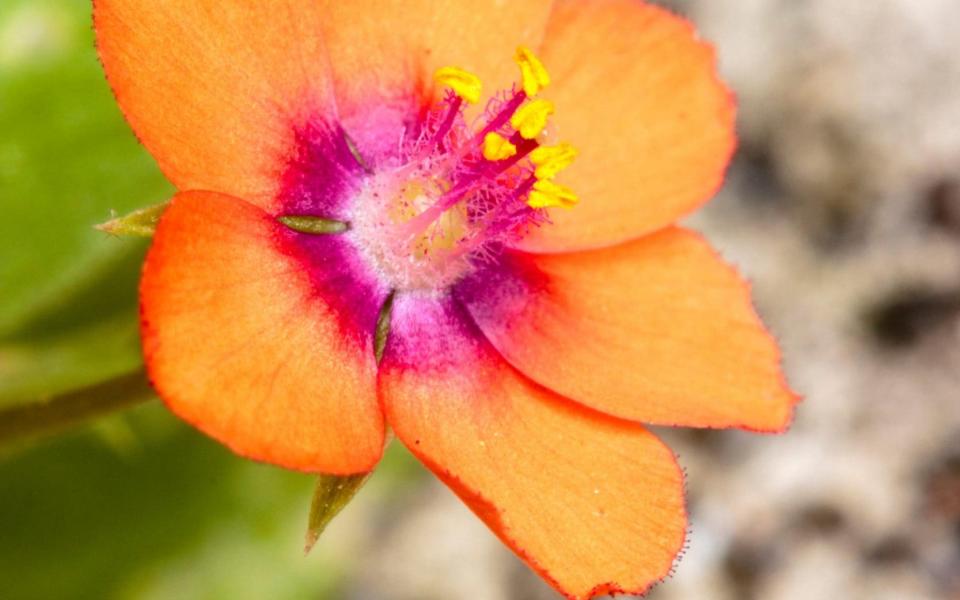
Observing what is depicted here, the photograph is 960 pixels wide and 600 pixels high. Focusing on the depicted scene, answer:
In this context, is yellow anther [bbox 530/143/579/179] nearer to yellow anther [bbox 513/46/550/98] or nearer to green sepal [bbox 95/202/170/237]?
yellow anther [bbox 513/46/550/98]

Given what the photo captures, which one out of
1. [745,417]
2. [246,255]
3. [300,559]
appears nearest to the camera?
[246,255]

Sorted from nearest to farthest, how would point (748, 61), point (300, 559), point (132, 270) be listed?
point (132, 270) < point (300, 559) < point (748, 61)

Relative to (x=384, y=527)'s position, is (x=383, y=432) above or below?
above

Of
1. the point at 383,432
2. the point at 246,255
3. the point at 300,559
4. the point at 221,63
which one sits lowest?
the point at 300,559

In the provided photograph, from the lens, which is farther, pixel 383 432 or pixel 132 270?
pixel 132 270

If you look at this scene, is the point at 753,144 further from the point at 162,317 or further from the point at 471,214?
the point at 162,317

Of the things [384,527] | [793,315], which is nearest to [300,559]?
[384,527]

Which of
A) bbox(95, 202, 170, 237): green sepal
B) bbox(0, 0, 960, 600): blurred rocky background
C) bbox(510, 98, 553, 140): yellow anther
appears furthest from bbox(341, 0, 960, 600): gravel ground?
bbox(95, 202, 170, 237): green sepal
